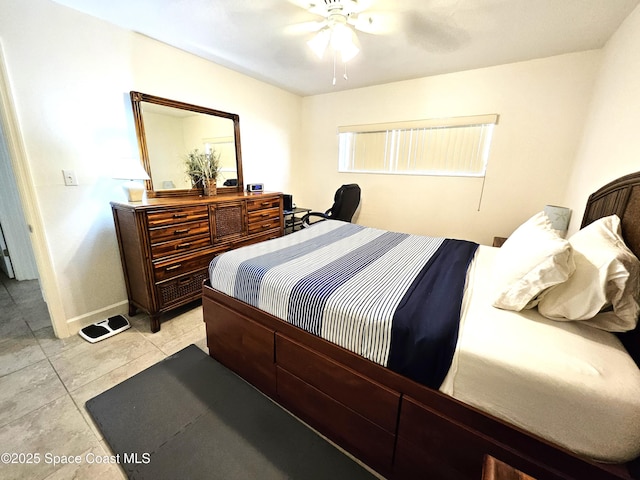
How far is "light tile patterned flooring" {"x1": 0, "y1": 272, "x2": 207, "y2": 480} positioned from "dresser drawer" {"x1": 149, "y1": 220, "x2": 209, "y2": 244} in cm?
78

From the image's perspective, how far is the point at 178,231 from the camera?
217 cm

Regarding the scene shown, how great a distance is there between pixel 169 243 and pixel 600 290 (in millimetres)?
2592

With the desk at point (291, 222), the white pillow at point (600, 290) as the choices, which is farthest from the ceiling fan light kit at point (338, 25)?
the desk at point (291, 222)

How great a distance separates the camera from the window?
2.92m

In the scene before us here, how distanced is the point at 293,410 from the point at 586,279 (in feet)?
4.91

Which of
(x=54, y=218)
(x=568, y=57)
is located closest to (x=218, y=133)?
(x=54, y=218)

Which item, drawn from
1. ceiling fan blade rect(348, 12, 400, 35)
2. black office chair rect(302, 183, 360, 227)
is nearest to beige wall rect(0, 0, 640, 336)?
black office chair rect(302, 183, 360, 227)

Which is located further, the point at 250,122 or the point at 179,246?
the point at 250,122

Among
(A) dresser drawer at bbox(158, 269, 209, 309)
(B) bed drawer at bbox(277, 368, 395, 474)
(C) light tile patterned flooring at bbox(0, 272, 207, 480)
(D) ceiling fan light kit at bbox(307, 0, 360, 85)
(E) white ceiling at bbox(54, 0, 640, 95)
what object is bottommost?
(C) light tile patterned flooring at bbox(0, 272, 207, 480)

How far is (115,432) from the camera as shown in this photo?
4.34ft

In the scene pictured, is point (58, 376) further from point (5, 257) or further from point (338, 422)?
point (5, 257)

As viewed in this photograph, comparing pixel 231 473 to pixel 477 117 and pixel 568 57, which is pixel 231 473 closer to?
pixel 477 117

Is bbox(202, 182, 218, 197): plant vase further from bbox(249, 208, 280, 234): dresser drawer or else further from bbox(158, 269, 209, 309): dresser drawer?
bbox(158, 269, 209, 309): dresser drawer

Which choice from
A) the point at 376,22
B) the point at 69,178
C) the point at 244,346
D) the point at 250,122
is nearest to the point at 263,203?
the point at 250,122
